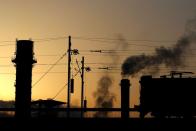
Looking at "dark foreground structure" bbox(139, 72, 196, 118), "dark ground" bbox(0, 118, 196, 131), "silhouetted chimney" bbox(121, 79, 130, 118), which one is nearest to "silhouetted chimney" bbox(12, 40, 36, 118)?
"dark ground" bbox(0, 118, 196, 131)

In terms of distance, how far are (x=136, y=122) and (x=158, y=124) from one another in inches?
43.0

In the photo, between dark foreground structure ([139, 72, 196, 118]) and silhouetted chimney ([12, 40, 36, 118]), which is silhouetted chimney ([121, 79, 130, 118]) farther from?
silhouetted chimney ([12, 40, 36, 118])

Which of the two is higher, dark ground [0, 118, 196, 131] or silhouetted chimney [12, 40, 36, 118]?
silhouetted chimney [12, 40, 36, 118]

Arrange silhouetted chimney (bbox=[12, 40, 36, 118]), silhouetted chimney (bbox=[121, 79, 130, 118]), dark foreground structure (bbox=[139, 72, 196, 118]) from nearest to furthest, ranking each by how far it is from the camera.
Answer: silhouetted chimney (bbox=[12, 40, 36, 118])
silhouetted chimney (bbox=[121, 79, 130, 118])
dark foreground structure (bbox=[139, 72, 196, 118])

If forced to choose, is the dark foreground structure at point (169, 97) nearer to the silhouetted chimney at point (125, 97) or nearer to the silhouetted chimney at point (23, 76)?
the silhouetted chimney at point (125, 97)

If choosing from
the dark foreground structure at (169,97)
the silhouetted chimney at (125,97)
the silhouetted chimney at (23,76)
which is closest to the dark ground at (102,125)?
the silhouetted chimney at (23,76)

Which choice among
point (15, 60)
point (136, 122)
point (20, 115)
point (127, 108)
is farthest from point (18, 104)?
point (127, 108)

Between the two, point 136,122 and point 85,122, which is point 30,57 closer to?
point 85,122

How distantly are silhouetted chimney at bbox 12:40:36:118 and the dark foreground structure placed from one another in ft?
48.5

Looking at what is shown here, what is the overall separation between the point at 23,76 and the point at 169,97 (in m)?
16.5

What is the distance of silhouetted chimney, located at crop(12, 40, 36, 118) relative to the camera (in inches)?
1011

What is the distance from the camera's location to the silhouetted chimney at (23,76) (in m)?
25.7

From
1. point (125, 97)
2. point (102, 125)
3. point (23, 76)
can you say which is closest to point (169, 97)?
point (125, 97)

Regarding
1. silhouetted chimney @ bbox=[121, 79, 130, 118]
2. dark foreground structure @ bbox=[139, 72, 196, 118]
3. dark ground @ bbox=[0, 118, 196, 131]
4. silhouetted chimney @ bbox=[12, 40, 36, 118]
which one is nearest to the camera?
dark ground @ bbox=[0, 118, 196, 131]
